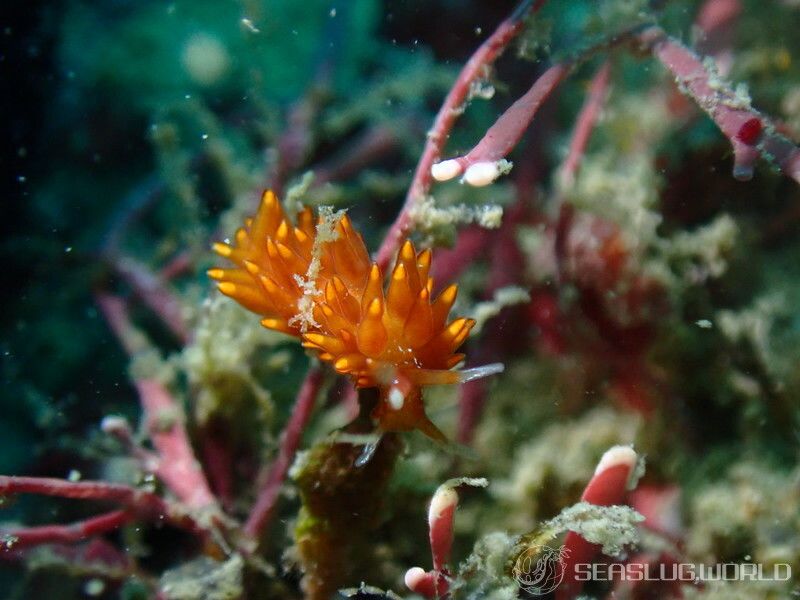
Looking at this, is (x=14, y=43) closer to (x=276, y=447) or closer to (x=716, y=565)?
(x=276, y=447)

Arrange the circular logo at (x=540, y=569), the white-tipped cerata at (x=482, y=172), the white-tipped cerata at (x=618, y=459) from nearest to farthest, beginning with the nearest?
the white-tipped cerata at (x=482, y=172) < the circular logo at (x=540, y=569) < the white-tipped cerata at (x=618, y=459)

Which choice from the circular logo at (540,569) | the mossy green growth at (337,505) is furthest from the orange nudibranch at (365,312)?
the circular logo at (540,569)

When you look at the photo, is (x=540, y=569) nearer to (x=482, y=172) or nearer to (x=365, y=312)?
(x=365, y=312)

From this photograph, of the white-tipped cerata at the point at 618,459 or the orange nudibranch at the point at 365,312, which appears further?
the white-tipped cerata at the point at 618,459

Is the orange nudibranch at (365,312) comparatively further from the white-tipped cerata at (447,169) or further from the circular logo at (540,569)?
the circular logo at (540,569)

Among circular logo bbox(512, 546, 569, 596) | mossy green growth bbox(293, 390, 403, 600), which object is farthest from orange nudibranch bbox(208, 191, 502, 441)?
circular logo bbox(512, 546, 569, 596)

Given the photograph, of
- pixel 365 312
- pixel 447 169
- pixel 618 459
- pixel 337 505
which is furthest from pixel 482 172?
pixel 337 505
